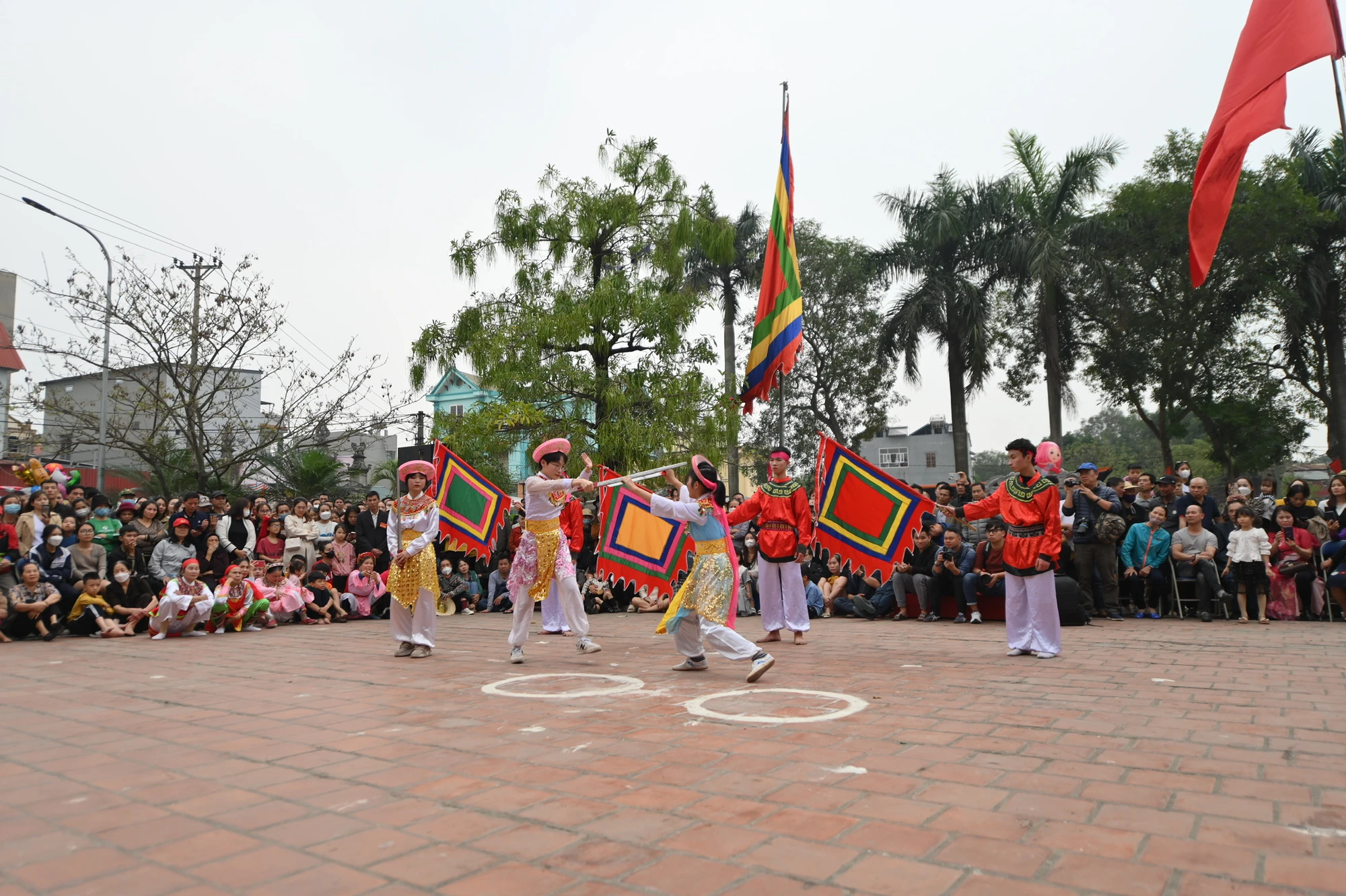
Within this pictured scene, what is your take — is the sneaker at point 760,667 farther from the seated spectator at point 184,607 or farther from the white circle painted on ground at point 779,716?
the seated spectator at point 184,607

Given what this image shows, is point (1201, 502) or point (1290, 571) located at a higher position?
point (1201, 502)

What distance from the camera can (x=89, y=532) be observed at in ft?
34.7

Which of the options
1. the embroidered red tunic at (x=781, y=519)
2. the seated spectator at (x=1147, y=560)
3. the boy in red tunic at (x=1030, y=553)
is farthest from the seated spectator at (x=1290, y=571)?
the embroidered red tunic at (x=781, y=519)

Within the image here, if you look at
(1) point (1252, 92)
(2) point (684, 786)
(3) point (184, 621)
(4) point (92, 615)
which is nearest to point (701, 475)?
(2) point (684, 786)

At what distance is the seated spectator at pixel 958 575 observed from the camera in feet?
36.2

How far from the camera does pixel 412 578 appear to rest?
8086 millimetres

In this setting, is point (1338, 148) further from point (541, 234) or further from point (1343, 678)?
point (1343, 678)

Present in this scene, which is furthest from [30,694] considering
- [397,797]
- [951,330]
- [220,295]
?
[951,330]

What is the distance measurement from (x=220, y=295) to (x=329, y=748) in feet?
52.5

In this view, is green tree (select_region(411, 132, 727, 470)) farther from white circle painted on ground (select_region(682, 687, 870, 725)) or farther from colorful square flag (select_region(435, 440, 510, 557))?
white circle painted on ground (select_region(682, 687, 870, 725))

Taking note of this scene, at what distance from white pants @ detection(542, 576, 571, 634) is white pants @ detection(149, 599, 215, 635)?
3.89 m

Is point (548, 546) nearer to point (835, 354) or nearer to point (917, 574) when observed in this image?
point (917, 574)

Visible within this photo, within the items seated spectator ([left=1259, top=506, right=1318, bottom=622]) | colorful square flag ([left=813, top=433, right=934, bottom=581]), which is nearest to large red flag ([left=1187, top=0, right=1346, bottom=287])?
colorful square flag ([left=813, top=433, right=934, bottom=581])

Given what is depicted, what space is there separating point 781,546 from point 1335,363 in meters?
20.6
